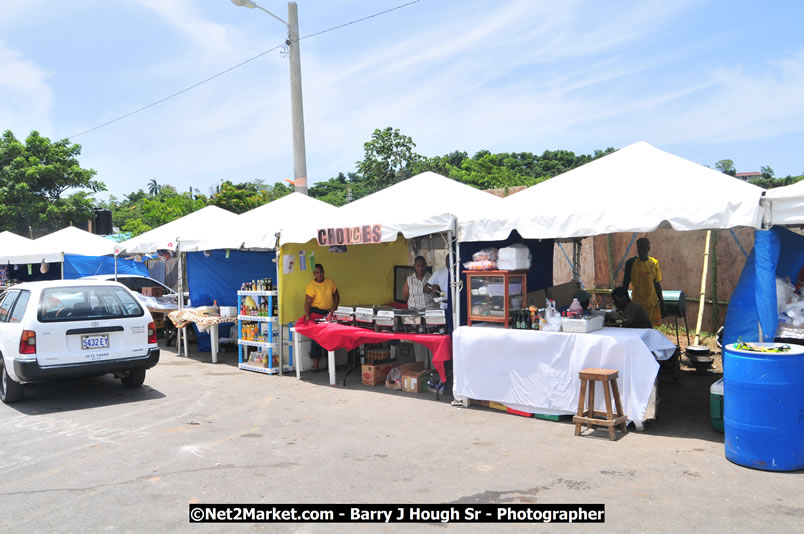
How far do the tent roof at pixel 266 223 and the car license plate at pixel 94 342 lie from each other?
9.59 feet

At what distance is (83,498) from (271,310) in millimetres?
5519

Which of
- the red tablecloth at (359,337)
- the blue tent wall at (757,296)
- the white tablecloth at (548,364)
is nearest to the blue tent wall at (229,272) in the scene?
the red tablecloth at (359,337)

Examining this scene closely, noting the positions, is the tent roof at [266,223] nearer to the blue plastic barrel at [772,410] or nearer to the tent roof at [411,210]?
the tent roof at [411,210]

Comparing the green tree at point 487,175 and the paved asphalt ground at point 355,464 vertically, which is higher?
the green tree at point 487,175

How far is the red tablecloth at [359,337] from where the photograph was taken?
305 inches

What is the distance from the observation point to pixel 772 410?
4945mm

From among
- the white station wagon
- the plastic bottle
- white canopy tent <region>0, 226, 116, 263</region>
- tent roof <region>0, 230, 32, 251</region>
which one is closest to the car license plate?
the white station wagon

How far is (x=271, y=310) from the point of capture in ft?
33.2

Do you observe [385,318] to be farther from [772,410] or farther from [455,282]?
[772,410]

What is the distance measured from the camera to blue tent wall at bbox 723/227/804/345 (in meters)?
5.82

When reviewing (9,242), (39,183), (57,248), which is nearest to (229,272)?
(57,248)

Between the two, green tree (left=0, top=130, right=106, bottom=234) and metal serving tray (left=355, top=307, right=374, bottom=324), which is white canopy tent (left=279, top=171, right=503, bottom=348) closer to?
metal serving tray (left=355, top=307, right=374, bottom=324)

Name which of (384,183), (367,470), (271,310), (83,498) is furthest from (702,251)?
(384,183)

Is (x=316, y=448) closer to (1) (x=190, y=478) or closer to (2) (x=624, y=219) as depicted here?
(1) (x=190, y=478)
